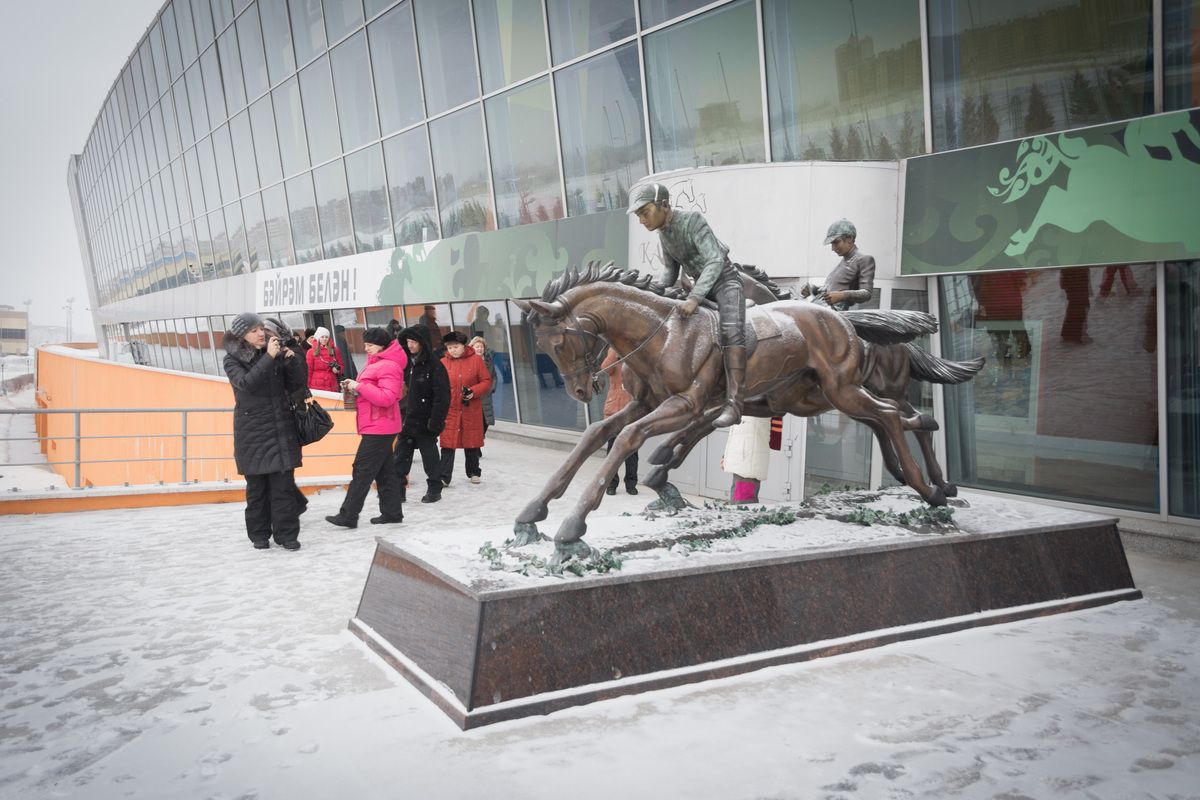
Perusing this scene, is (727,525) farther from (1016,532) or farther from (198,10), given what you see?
(198,10)

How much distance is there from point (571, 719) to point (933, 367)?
3.96m

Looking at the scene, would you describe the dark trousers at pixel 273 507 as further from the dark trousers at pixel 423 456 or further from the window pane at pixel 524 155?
the window pane at pixel 524 155

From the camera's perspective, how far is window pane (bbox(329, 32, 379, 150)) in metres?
19.5

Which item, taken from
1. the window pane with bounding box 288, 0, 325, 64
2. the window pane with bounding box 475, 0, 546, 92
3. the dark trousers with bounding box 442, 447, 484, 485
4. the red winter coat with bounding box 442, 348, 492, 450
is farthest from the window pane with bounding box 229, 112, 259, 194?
the red winter coat with bounding box 442, 348, 492, 450

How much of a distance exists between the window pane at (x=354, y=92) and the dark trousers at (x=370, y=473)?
13.0 m

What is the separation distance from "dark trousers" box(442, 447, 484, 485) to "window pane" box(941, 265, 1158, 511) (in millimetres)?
5536

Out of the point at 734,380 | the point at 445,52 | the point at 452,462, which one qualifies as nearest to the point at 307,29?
the point at 445,52

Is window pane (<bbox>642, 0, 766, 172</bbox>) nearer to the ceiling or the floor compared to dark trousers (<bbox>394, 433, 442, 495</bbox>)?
nearer to the ceiling

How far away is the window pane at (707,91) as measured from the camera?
35.9 feet

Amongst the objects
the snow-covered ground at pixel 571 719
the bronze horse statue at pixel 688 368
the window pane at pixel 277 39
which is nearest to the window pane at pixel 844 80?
the bronze horse statue at pixel 688 368

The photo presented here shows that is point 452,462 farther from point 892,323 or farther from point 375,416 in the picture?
point 892,323

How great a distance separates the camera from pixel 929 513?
604 cm

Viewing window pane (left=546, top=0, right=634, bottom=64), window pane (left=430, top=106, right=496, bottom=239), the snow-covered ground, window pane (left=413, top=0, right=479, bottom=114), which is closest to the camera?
the snow-covered ground

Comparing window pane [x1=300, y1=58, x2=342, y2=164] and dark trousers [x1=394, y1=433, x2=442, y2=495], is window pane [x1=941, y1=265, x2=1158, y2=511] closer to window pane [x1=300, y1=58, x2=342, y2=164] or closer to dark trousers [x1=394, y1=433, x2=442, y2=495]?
dark trousers [x1=394, y1=433, x2=442, y2=495]
